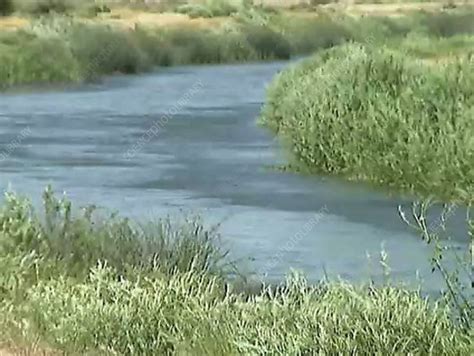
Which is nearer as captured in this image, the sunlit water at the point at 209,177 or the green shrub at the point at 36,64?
the sunlit water at the point at 209,177

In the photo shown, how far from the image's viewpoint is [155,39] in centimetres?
3766

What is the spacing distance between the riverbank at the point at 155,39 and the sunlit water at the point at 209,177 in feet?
9.38

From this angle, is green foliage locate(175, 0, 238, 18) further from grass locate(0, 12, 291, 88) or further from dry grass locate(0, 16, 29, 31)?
dry grass locate(0, 16, 29, 31)

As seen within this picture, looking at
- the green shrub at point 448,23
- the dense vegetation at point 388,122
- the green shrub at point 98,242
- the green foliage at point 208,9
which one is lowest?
the green foliage at point 208,9

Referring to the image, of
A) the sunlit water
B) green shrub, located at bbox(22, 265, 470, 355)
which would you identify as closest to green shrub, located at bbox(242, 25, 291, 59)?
the sunlit water

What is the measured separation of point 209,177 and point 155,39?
20374mm

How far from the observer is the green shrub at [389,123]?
52.4 ft

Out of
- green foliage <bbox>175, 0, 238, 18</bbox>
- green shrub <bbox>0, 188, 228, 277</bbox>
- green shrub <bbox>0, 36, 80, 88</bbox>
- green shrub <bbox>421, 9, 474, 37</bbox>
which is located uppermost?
green shrub <bbox>0, 188, 228, 277</bbox>

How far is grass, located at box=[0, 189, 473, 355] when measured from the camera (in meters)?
6.70

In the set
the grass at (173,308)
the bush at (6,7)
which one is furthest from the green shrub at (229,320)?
the bush at (6,7)

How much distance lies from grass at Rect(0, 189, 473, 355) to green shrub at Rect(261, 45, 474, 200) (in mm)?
6207

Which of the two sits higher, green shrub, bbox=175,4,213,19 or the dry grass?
the dry grass

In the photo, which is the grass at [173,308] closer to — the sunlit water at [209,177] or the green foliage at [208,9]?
the sunlit water at [209,177]

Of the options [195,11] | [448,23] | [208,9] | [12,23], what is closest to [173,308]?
[12,23]
